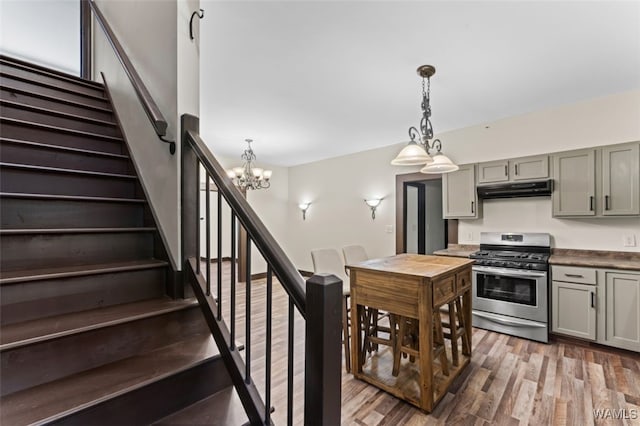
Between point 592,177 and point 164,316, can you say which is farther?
point 592,177

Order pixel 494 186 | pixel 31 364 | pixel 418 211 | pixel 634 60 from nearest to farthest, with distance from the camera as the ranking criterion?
pixel 31 364 → pixel 634 60 → pixel 494 186 → pixel 418 211

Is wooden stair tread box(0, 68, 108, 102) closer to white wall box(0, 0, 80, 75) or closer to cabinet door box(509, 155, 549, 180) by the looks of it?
white wall box(0, 0, 80, 75)

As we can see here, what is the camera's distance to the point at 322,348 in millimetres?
834

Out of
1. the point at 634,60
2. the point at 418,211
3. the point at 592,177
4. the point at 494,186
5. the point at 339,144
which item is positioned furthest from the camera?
the point at 418,211

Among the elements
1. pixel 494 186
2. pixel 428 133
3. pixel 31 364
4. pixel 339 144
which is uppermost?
pixel 339 144

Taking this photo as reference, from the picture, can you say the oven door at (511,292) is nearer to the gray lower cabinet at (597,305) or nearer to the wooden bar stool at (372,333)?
the gray lower cabinet at (597,305)

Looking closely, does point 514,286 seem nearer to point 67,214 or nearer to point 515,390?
point 515,390

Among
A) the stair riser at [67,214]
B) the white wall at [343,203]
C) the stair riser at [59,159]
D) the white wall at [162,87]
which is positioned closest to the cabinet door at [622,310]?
the white wall at [343,203]

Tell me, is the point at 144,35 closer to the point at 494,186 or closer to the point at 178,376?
the point at 178,376

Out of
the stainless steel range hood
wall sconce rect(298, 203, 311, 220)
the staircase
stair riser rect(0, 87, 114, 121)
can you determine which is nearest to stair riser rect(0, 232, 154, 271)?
the staircase

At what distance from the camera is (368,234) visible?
17.3 ft

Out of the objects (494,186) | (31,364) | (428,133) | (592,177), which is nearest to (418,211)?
(494,186)

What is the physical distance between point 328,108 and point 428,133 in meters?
1.37

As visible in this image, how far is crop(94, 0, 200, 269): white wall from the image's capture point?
162cm
